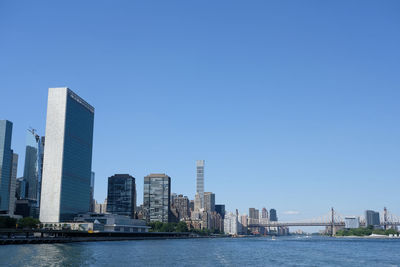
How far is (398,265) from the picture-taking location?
336 feet

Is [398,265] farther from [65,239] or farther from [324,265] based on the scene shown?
[65,239]

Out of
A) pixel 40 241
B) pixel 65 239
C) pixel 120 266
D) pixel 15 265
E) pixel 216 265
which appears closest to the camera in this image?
pixel 15 265

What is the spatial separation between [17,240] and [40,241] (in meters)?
14.8

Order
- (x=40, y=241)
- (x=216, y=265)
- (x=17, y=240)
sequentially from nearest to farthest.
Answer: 1. (x=216, y=265)
2. (x=17, y=240)
3. (x=40, y=241)

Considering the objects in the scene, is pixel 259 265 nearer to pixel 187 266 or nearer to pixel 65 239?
pixel 187 266

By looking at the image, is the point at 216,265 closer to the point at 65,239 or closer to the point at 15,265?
the point at 15,265

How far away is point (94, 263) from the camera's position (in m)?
93.1

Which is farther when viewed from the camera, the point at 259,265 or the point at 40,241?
the point at 40,241

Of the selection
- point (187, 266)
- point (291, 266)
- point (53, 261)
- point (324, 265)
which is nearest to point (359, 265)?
point (324, 265)

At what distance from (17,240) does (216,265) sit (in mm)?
94239

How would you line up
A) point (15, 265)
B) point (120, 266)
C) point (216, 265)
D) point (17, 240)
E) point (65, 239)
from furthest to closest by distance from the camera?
point (65, 239), point (17, 240), point (216, 265), point (120, 266), point (15, 265)

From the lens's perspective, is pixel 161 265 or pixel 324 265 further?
pixel 324 265

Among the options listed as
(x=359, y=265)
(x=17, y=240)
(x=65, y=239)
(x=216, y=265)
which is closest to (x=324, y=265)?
(x=359, y=265)

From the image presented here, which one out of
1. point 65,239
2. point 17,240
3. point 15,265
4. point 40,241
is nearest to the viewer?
point 15,265
